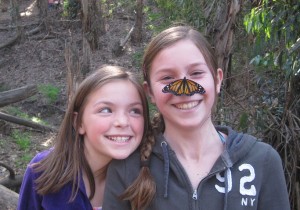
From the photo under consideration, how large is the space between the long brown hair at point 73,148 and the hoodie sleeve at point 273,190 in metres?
0.50

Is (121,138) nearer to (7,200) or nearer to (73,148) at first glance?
(73,148)

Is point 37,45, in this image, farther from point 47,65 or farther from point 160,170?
point 160,170

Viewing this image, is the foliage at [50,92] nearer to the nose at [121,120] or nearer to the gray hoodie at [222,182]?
the nose at [121,120]

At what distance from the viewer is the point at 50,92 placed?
9.14 m

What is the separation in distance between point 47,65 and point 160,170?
9.79 metres

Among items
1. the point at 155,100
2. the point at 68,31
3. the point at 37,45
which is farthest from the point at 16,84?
the point at 155,100

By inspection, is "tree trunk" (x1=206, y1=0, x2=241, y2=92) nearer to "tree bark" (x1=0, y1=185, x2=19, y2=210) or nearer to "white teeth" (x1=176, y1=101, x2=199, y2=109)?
"tree bark" (x1=0, y1=185, x2=19, y2=210)

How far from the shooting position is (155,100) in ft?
5.43

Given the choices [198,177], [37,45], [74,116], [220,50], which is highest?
[37,45]

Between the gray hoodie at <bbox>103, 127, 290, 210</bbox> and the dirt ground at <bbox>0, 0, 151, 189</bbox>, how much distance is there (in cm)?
477

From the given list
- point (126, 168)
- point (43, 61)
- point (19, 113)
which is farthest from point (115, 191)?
point (43, 61)

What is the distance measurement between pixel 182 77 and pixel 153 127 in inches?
11.6

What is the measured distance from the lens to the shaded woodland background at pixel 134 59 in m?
2.96

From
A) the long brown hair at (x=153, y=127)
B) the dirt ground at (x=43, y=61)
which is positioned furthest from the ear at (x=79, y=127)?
the dirt ground at (x=43, y=61)
